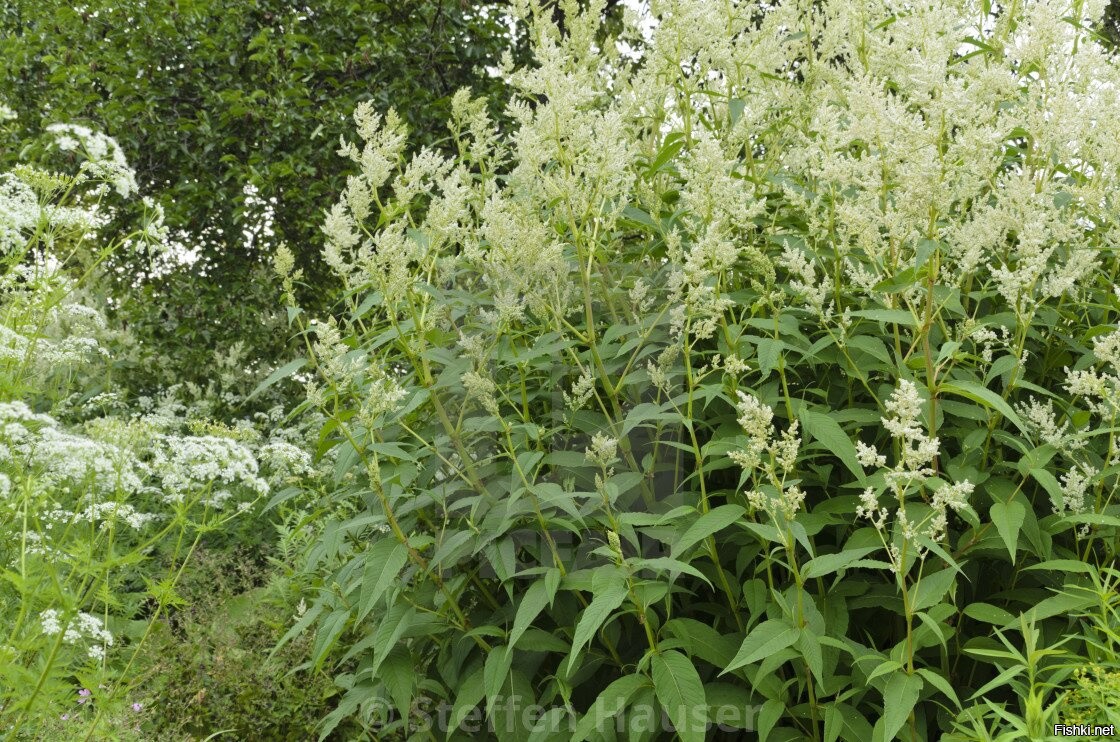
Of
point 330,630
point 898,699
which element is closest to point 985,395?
point 898,699

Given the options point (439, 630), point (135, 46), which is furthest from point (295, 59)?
point (439, 630)

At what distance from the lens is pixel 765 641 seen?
7.82 ft

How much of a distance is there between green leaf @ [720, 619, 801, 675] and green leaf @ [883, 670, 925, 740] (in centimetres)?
25

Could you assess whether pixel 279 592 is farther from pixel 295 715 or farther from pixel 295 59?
pixel 295 59

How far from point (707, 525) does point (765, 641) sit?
0.32 meters

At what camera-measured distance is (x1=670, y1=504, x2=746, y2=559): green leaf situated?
8.17ft

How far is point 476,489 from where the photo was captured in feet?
9.71

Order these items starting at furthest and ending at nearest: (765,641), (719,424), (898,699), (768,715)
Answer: (719,424)
(768,715)
(765,641)
(898,699)

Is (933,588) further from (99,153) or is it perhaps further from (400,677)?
(99,153)

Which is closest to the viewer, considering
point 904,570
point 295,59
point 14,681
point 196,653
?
point 904,570

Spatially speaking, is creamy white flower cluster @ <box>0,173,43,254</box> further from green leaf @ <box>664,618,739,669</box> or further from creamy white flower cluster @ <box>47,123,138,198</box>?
green leaf @ <box>664,618,739,669</box>

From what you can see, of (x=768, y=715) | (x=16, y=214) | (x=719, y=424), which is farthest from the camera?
(x=719, y=424)

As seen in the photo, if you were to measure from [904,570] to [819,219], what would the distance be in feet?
3.96

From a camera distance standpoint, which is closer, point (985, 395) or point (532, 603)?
point (985, 395)
